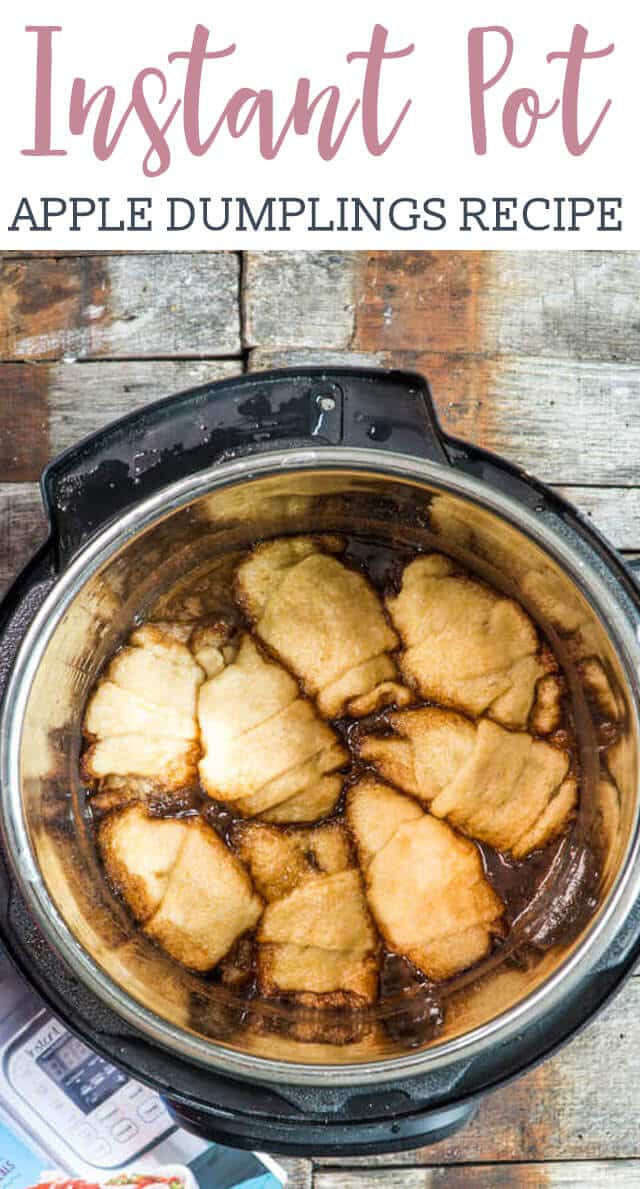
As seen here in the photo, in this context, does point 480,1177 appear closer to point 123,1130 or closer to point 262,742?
point 123,1130

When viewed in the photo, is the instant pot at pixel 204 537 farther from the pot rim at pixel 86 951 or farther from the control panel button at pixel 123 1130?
the control panel button at pixel 123 1130

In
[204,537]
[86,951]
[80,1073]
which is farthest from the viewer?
[80,1073]

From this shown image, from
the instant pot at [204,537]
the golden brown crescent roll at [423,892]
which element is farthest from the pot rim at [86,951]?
the golden brown crescent roll at [423,892]

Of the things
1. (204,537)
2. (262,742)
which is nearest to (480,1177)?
(262,742)

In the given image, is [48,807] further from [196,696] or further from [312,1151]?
[312,1151]

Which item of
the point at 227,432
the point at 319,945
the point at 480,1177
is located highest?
the point at 227,432

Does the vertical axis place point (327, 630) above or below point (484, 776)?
above
